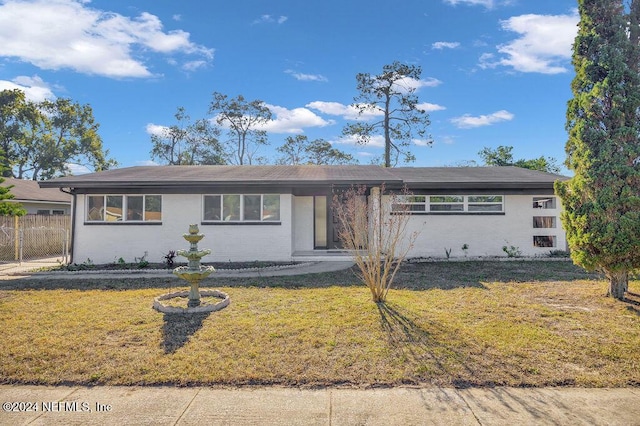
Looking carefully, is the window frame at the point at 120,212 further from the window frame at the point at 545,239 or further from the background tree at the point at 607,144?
the window frame at the point at 545,239

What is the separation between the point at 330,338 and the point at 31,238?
14358 millimetres

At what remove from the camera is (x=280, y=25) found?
1647 cm

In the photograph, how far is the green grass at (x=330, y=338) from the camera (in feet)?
12.1

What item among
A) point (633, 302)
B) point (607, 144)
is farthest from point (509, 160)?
point (633, 302)

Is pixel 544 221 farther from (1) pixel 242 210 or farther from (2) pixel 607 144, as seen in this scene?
(1) pixel 242 210

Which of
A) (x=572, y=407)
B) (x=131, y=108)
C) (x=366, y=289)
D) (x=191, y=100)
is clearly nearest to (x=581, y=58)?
(x=366, y=289)

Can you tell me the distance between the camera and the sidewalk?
9.66 ft

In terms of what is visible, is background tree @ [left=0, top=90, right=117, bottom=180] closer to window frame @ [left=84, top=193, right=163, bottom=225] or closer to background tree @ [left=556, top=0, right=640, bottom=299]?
window frame @ [left=84, top=193, right=163, bottom=225]

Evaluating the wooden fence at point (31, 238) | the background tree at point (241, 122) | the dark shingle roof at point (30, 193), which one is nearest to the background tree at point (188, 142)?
the background tree at point (241, 122)

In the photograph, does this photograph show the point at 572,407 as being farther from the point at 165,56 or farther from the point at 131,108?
the point at 131,108

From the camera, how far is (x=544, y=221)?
12.5m

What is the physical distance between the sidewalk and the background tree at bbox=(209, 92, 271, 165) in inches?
1160

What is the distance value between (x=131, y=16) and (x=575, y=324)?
15110 millimetres

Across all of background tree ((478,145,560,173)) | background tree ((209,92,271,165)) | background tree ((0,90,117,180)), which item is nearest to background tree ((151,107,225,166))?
background tree ((209,92,271,165))
